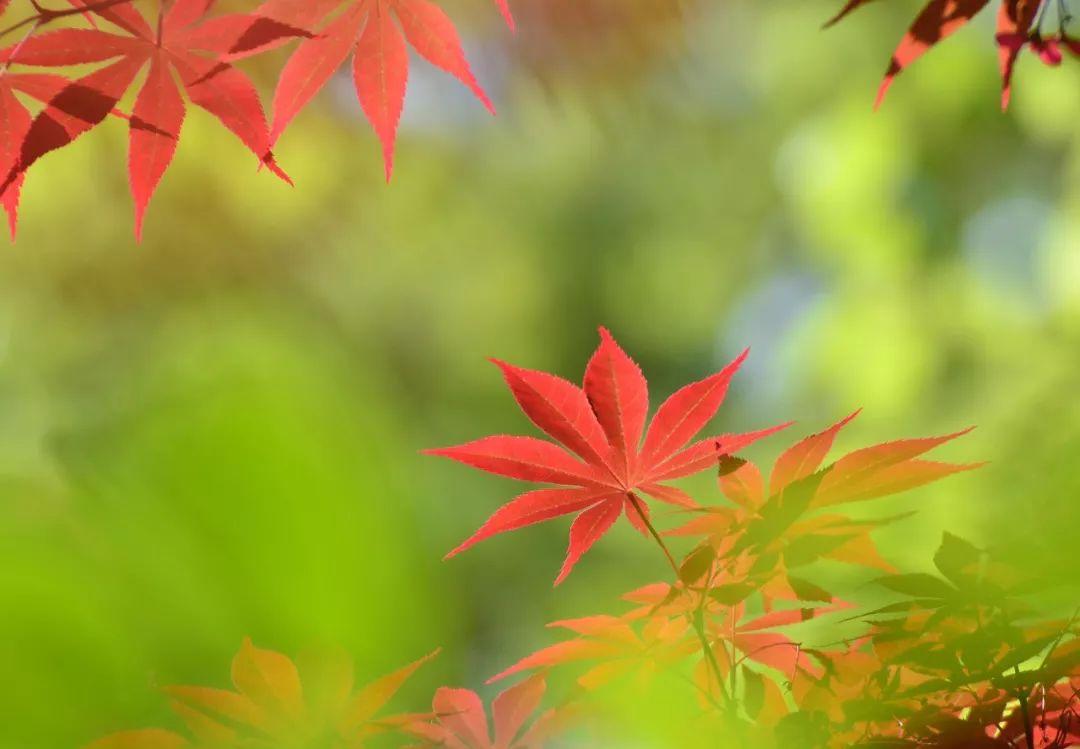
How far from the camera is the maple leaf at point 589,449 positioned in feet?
1.31

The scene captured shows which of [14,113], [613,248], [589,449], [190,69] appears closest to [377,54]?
[190,69]

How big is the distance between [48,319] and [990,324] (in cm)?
415

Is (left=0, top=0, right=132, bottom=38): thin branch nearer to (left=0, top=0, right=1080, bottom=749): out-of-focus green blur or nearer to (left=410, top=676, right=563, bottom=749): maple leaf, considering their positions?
(left=410, top=676, right=563, bottom=749): maple leaf

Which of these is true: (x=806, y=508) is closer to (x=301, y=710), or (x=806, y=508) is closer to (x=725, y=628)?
(x=725, y=628)

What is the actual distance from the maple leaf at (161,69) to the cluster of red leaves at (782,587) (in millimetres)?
281

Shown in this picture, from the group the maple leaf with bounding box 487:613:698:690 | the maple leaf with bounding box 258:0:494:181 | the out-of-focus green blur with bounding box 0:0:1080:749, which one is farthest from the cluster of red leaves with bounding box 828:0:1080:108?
the out-of-focus green blur with bounding box 0:0:1080:749

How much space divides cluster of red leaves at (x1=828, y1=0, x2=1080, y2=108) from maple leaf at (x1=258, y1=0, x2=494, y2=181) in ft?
0.85

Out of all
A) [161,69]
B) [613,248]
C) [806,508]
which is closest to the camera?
[806,508]

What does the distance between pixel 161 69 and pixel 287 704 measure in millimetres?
394

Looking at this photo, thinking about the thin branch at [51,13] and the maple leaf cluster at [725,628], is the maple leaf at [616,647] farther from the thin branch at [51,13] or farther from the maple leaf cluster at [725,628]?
the thin branch at [51,13]

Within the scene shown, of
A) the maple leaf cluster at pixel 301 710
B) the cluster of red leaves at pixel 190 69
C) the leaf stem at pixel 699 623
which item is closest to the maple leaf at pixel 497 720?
the maple leaf cluster at pixel 301 710

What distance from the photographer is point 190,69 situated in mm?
572

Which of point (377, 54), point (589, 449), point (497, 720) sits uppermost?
point (377, 54)

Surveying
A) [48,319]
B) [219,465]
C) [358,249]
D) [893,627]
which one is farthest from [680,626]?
[48,319]
